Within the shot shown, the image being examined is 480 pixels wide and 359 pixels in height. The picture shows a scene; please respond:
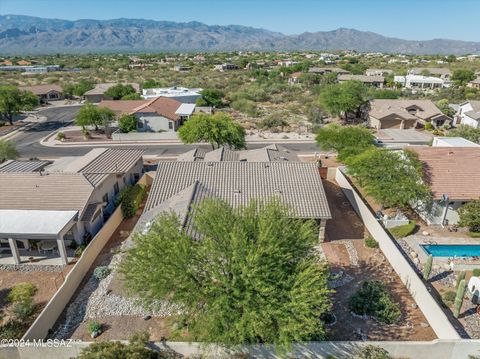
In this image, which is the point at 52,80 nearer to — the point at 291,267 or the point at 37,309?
the point at 37,309

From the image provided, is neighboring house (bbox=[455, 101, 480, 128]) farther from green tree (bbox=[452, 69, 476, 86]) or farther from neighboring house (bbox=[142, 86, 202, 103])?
neighboring house (bbox=[142, 86, 202, 103])

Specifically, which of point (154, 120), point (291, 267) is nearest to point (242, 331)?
point (291, 267)

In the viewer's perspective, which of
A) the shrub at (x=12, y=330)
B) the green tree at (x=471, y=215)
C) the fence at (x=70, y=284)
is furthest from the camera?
the green tree at (x=471, y=215)

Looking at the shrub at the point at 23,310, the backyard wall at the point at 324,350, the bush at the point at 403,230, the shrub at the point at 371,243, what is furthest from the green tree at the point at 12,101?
the bush at the point at 403,230

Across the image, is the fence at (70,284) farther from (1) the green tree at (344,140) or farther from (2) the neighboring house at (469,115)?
(2) the neighboring house at (469,115)

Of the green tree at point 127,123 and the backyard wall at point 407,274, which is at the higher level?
the green tree at point 127,123
